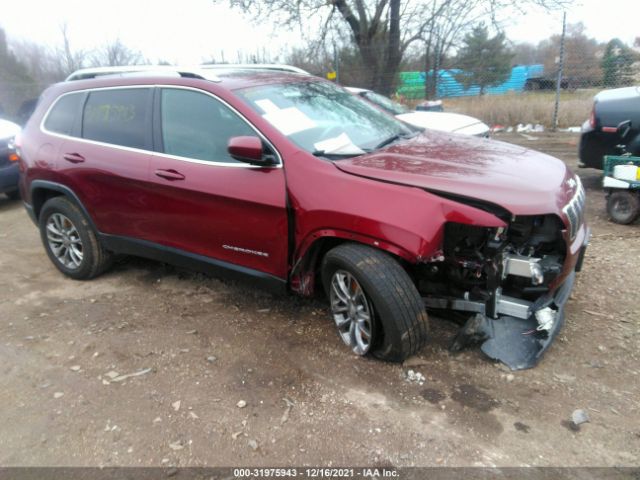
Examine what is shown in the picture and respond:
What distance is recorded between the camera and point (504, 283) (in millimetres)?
3156

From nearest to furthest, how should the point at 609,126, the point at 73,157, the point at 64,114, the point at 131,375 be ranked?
1. the point at 131,375
2. the point at 73,157
3. the point at 64,114
4. the point at 609,126

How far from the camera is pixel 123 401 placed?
2.94 metres

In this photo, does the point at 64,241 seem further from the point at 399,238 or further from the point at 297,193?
the point at 399,238

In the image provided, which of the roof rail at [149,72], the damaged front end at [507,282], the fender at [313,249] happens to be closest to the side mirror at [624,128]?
the damaged front end at [507,282]

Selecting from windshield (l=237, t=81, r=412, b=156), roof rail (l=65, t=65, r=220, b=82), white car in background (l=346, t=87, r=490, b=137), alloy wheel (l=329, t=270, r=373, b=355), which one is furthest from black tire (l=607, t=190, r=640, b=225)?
roof rail (l=65, t=65, r=220, b=82)

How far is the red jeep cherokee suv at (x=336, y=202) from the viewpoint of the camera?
9.30 ft

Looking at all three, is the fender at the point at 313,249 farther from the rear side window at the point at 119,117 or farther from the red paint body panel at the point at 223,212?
the rear side window at the point at 119,117

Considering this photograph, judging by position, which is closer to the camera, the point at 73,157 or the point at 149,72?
the point at 149,72

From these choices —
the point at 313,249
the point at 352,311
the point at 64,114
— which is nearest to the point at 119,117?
the point at 64,114

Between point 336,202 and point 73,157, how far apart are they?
259 cm

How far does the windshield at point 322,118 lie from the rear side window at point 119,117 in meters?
0.92

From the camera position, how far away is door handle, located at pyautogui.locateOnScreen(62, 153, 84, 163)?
4.21 metres

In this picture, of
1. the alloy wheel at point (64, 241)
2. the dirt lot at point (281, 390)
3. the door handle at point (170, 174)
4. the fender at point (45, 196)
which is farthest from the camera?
the alloy wheel at point (64, 241)

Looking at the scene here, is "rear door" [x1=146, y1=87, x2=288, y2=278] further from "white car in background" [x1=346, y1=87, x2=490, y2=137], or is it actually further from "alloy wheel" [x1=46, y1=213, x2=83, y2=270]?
"white car in background" [x1=346, y1=87, x2=490, y2=137]
